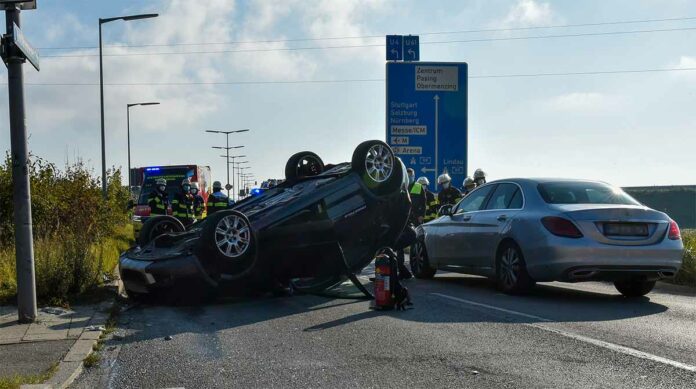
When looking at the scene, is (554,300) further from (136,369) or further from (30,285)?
(30,285)

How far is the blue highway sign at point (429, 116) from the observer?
22141 mm

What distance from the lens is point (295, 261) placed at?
9.84m

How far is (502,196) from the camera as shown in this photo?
34.9 feet

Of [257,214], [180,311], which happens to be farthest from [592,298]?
[180,311]

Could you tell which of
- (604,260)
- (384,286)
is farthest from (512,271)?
(384,286)

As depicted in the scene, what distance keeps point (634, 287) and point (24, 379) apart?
754 centimetres

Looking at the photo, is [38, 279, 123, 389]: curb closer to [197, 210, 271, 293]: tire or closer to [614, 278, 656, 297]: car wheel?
[197, 210, 271, 293]: tire

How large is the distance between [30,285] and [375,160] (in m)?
4.56

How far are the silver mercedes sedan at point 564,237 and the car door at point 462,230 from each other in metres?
0.02

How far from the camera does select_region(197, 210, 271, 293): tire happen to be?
9055 millimetres

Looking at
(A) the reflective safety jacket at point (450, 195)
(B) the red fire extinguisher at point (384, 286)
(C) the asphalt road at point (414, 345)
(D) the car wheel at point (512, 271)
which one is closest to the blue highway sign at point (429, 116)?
(A) the reflective safety jacket at point (450, 195)

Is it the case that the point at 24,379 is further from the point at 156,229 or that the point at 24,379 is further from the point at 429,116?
the point at 429,116

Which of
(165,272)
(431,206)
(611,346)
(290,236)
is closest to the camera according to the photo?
(611,346)

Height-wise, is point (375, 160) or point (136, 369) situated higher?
point (375, 160)
